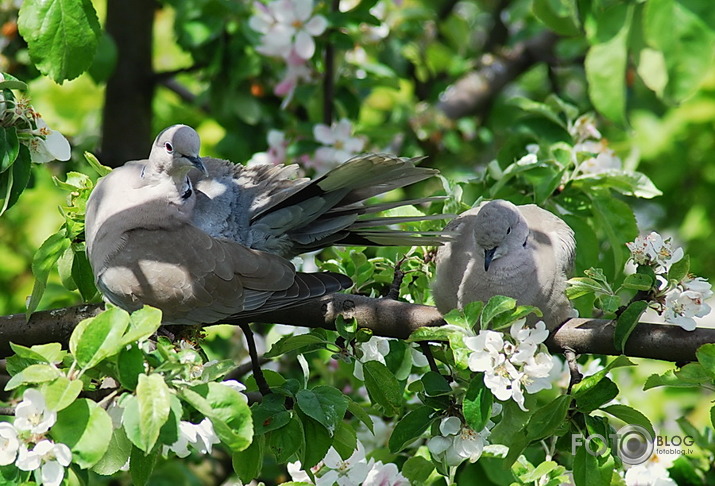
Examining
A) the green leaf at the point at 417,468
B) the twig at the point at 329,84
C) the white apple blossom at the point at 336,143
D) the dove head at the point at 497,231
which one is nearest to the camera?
the green leaf at the point at 417,468

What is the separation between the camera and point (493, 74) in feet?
14.1

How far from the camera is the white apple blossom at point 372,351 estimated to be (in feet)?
6.43

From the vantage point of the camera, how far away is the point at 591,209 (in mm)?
2430

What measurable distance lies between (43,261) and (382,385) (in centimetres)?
75

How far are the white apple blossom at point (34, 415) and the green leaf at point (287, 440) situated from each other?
0.47 m

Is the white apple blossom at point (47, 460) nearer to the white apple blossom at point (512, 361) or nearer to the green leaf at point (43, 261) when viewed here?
the green leaf at point (43, 261)

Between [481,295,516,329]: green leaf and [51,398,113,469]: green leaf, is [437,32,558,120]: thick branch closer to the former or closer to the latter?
[481,295,516,329]: green leaf

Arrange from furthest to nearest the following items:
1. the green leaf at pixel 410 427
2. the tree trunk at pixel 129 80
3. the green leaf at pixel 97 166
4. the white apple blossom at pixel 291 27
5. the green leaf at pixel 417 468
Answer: the tree trunk at pixel 129 80
the white apple blossom at pixel 291 27
the green leaf at pixel 97 166
the green leaf at pixel 417 468
the green leaf at pixel 410 427

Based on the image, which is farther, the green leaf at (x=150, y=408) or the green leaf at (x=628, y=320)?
the green leaf at (x=628, y=320)

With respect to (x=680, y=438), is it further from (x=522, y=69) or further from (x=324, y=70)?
(x=522, y=69)

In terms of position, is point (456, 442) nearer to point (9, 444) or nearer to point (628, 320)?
point (628, 320)

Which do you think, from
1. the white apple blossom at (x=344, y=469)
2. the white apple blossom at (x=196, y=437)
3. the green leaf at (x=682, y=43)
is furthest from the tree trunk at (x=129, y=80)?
the green leaf at (x=682, y=43)

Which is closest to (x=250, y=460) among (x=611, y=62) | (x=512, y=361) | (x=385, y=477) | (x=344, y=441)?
(x=344, y=441)

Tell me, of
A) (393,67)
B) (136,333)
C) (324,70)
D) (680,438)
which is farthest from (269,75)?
(136,333)
